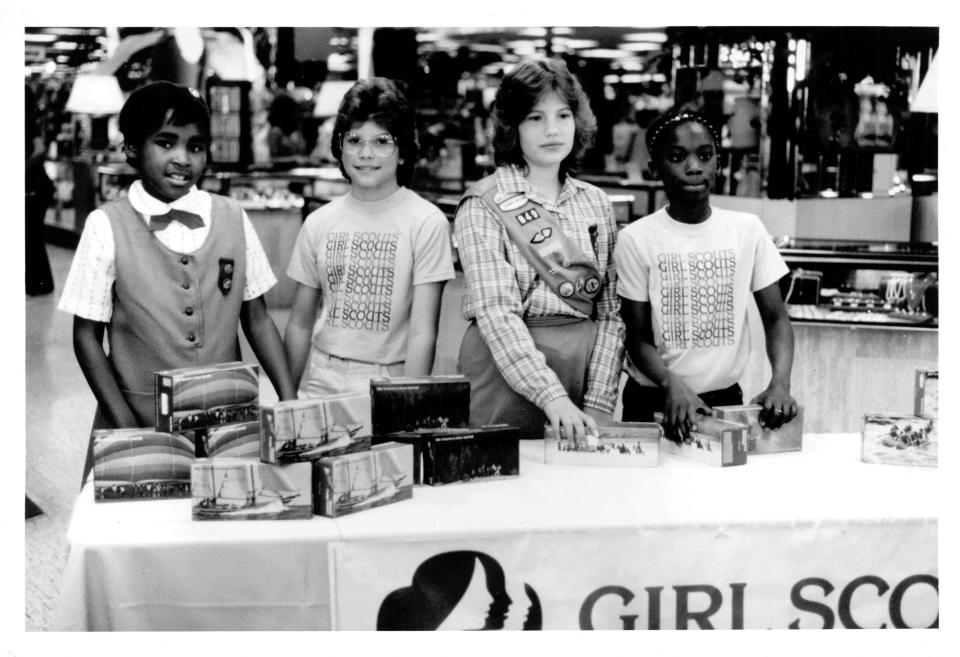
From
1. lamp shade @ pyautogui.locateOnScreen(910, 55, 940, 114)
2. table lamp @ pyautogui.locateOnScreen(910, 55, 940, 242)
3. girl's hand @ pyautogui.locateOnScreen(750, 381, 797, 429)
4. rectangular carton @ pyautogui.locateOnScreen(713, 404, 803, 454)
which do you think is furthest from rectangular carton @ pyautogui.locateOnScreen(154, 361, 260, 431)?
table lamp @ pyautogui.locateOnScreen(910, 55, 940, 242)

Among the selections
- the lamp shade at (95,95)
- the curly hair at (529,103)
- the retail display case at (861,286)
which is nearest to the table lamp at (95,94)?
the lamp shade at (95,95)

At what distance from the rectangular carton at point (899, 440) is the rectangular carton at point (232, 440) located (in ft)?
4.56

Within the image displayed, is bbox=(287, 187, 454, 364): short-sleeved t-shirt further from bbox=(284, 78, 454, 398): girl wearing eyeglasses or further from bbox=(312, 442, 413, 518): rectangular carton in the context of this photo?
bbox=(312, 442, 413, 518): rectangular carton

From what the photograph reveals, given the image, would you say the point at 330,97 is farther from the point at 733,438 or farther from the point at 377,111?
the point at 733,438

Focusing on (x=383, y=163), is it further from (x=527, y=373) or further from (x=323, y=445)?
(x=323, y=445)

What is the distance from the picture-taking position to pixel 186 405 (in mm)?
2199

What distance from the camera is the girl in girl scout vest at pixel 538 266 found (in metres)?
2.62

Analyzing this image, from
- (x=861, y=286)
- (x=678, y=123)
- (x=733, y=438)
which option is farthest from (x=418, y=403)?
(x=861, y=286)

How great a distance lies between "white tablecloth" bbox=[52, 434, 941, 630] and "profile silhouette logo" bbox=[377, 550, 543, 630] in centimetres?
2

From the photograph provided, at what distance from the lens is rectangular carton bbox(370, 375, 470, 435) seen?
234cm

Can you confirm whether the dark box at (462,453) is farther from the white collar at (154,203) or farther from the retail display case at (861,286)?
the retail display case at (861,286)

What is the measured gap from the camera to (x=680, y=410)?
2.58 meters

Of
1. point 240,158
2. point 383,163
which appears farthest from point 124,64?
point 383,163

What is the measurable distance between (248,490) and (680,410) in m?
1.02
